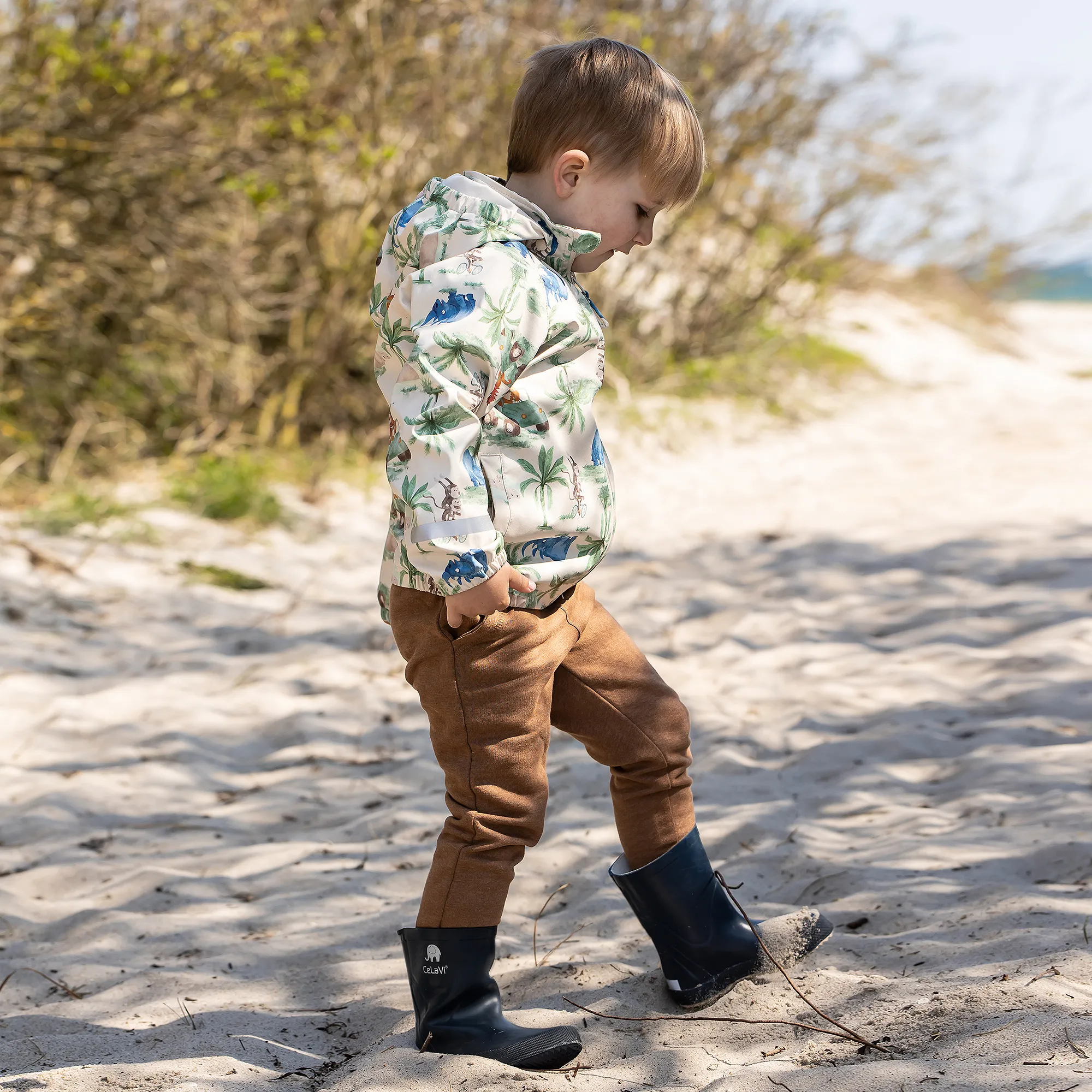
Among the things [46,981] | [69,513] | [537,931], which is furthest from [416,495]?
[69,513]

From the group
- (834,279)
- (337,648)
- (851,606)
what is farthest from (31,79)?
(834,279)

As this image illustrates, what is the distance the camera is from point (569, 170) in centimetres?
172

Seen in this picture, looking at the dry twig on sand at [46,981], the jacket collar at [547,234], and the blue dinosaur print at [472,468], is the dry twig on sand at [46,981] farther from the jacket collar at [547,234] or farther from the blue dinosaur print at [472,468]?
the jacket collar at [547,234]

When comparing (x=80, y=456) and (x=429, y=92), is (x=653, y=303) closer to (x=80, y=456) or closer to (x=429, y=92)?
(x=429, y=92)

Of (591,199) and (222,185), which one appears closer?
(591,199)

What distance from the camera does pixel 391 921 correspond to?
2.29 meters

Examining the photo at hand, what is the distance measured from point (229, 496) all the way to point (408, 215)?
3.66 meters

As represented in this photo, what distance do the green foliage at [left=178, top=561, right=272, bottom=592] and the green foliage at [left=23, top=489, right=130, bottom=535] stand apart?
1.72 ft

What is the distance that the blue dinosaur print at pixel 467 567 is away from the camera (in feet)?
5.08

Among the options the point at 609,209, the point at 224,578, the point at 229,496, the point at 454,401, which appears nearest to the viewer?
the point at 454,401

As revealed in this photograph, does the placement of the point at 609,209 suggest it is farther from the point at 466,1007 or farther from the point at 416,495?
the point at 466,1007

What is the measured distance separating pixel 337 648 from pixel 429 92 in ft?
11.1

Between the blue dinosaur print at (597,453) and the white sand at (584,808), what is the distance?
88 centimetres

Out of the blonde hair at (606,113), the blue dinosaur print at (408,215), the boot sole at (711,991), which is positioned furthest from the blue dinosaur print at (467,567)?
the boot sole at (711,991)
